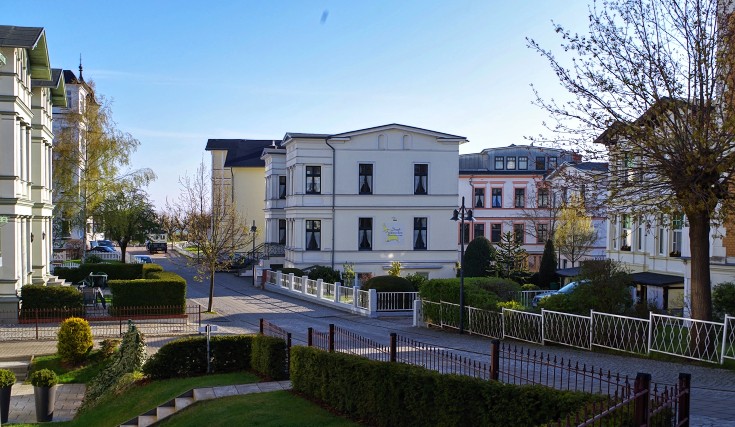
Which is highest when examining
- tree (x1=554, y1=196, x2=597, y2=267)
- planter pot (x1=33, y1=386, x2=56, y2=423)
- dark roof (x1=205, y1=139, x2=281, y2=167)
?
dark roof (x1=205, y1=139, x2=281, y2=167)

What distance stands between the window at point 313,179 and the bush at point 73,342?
70.7 feet

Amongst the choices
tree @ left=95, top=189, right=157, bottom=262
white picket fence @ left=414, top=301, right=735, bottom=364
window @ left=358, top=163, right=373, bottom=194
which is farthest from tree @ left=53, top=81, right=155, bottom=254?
white picket fence @ left=414, top=301, right=735, bottom=364

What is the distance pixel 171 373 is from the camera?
17.1 m

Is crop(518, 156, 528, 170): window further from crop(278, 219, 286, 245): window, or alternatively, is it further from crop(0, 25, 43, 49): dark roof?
crop(0, 25, 43, 49): dark roof

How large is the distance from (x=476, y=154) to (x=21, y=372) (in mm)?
43470

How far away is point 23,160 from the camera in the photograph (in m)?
26.2

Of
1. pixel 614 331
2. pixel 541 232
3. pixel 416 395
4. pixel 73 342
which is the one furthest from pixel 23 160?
pixel 541 232

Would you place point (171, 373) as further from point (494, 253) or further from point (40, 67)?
point (494, 253)

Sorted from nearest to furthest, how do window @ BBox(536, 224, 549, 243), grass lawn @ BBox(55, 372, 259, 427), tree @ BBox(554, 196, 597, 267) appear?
1. grass lawn @ BBox(55, 372, 259, 427)
2. tree @ BBox(554, 196, 597, 267)
3. window @ BBox(536, 224, 549, 243)

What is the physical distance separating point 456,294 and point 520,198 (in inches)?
1351

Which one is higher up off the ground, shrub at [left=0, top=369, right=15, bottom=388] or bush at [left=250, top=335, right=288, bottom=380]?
bush at [left=250, top=335, right=288, bottom=380]

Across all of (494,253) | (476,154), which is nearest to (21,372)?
(494,253)

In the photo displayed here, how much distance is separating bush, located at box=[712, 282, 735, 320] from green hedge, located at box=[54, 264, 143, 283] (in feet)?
85.7

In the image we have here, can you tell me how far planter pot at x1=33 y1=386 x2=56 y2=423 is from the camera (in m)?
16.0
